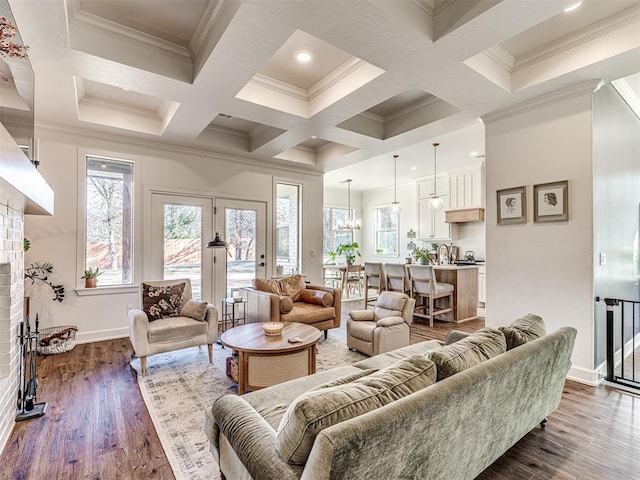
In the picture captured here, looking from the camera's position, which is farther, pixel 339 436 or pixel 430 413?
pixel 430 413

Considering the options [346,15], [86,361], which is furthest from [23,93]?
[86,361]

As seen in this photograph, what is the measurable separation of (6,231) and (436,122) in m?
4.16

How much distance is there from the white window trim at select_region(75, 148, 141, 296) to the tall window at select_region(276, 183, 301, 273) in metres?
2.35

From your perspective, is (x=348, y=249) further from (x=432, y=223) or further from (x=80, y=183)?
(x=80, y=183)

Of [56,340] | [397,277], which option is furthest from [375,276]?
[56,340]

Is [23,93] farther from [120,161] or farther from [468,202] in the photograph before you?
[468,202]

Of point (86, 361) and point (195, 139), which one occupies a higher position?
point (195, 139)

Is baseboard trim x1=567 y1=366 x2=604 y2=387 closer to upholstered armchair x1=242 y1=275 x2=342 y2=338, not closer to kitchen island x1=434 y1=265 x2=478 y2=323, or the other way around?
kitchen island x1=434 y1=265 x2=478 y2=323

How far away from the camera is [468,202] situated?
278 inches

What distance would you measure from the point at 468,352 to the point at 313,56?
2.83 metres

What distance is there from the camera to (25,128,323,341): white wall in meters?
3.99

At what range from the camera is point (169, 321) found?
3.41m

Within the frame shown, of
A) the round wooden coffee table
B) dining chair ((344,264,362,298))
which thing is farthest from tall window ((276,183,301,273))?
the round wooden coffee table

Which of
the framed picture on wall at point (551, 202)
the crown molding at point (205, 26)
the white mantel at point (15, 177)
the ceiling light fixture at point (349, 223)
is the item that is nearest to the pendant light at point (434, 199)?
the ceiling light fixture at point (349, 223)
